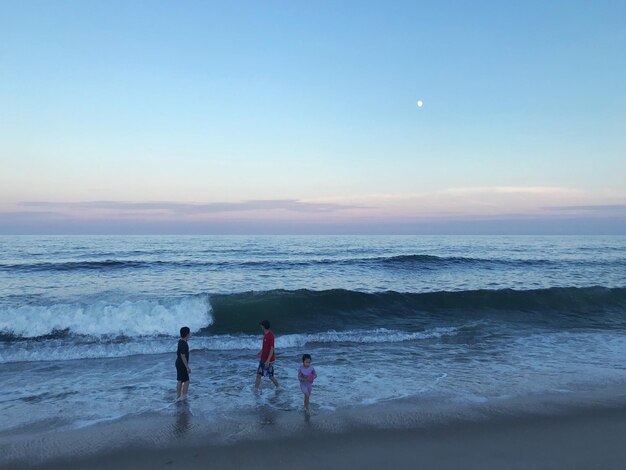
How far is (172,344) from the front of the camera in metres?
13.2

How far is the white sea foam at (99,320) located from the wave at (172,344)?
0.85 metres

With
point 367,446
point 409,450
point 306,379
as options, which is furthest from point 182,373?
point 409,450

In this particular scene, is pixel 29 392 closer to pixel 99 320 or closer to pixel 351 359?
pixel 99 320

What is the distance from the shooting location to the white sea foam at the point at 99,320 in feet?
48.0

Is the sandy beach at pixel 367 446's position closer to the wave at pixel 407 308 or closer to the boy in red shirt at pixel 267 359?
the boy in red shirt at pixel 267 359

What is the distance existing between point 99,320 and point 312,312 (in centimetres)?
810

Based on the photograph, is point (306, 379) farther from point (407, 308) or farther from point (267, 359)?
point (407, 308)

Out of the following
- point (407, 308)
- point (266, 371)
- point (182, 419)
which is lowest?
point (407, 308)

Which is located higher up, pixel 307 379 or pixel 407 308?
pixel 307 379

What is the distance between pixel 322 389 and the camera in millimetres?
8938

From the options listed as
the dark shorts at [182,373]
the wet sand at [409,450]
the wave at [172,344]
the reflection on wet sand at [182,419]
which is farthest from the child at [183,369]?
the wave at [172,344]

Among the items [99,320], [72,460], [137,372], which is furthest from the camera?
[99,320]

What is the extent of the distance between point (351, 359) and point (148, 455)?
6.34 meters

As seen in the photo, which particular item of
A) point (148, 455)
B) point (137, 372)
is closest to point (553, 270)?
point (137, 372)
